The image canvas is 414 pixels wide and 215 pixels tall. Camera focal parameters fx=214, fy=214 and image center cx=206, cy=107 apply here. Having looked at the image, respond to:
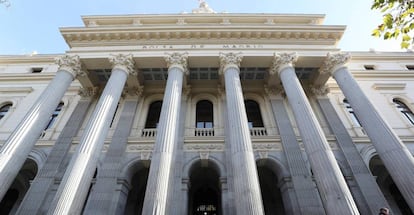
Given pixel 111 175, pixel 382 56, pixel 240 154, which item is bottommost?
pixel 240 154

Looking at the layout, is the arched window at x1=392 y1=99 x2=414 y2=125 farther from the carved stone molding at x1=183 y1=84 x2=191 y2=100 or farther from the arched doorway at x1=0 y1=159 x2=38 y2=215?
the arched doorway at x1=0 y1=159 x2=38 y2=215

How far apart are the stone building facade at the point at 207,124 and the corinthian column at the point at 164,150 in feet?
0.17

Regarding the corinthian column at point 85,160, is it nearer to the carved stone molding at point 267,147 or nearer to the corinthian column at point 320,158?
the carved stone molding at point 267,147

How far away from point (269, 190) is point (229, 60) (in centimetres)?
822

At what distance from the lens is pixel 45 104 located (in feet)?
34.7

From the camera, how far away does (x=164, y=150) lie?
8680 millimetres

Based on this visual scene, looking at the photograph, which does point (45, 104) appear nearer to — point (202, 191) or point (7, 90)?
point (7, 90)

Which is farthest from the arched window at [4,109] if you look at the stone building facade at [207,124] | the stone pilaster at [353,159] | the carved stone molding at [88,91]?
the stone pilaster at [353,159]

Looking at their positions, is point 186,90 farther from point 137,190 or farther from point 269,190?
point 269,190

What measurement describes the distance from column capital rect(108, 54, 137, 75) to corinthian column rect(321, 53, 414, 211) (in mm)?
11923

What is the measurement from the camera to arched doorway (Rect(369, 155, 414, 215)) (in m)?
11.4

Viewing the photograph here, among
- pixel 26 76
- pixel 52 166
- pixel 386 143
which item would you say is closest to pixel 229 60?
pixel 386 143

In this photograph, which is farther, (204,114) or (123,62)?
(204,114)

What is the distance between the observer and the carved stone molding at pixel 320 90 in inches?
578
